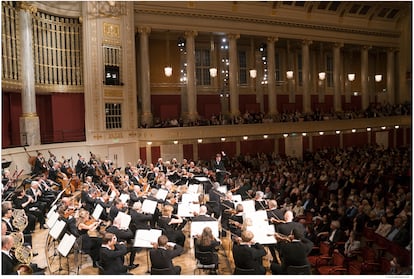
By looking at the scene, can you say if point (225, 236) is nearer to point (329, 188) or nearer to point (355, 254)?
point (355, 254)

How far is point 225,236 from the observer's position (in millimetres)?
11852

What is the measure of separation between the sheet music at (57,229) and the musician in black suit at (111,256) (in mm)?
1118

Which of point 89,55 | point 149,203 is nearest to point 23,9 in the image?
point 89,55

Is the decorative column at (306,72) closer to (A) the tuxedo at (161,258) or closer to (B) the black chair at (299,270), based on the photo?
(B) the black chair at (299,270)

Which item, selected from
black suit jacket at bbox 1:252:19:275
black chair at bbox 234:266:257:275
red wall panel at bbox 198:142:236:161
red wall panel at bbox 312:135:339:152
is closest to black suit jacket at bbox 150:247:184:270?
black chair at bbox 234:266:257:275

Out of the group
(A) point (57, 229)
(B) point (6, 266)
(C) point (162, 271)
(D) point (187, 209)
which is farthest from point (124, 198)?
(B) point (6, 266)

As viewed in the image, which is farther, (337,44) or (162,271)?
(337,44)

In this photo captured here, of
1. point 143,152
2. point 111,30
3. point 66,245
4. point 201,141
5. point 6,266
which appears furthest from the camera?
point 201,141

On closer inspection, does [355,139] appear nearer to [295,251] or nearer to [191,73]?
[191,73]

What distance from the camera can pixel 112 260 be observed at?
26.1ft

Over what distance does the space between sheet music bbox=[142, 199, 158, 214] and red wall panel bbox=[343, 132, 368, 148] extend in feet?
81.9

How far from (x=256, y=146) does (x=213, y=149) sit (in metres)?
3.31

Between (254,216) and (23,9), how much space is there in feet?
52.3

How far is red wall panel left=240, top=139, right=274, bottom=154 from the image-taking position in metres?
28.7
